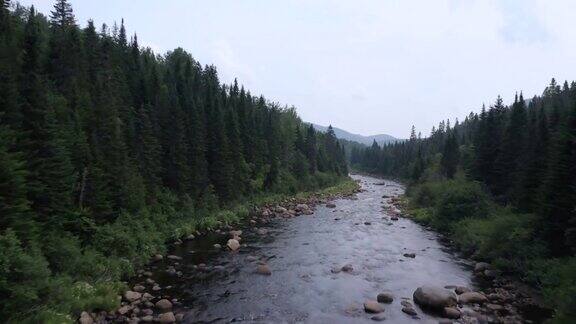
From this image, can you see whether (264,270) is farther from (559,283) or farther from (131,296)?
(559,283)

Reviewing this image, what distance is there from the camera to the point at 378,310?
23.9 m

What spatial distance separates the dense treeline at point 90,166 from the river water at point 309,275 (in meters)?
5.17

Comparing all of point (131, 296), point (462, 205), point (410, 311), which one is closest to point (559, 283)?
point (410, 311)

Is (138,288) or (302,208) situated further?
(302,208)

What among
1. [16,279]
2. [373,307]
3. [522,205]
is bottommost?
[373,307]

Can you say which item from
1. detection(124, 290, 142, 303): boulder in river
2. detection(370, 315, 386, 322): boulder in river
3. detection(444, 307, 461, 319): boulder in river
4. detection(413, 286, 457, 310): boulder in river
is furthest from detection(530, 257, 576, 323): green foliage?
detection(124, 290, 142, 303): boulder in river

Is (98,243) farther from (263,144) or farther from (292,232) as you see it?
(263,144)

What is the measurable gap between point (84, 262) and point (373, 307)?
16.9 metres

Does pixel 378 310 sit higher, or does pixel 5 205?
pixel 5 205

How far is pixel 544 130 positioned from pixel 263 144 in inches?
1870

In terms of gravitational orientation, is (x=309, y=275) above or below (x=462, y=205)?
below

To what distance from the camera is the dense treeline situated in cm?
2136

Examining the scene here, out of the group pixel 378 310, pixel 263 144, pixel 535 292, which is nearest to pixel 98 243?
pixel 378 310

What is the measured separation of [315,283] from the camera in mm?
28875
